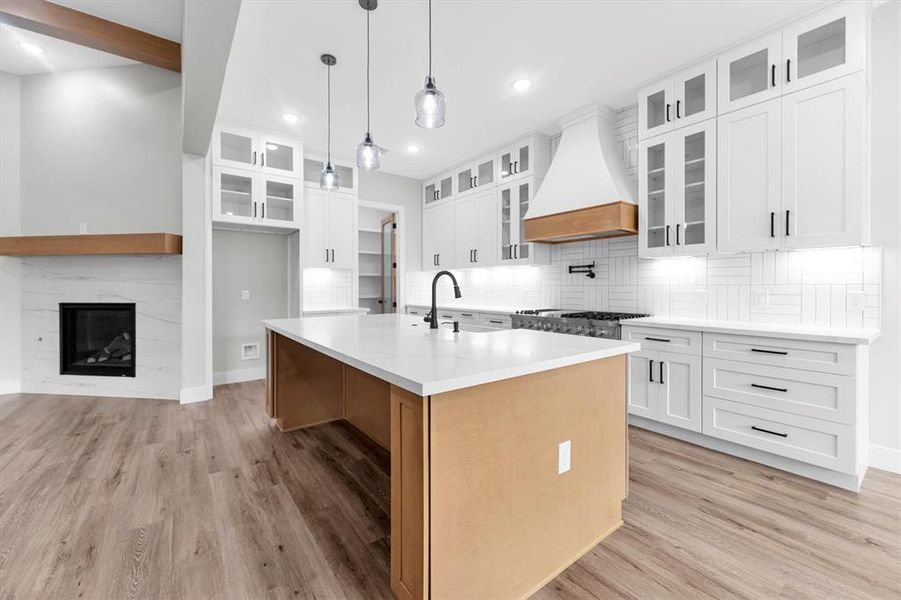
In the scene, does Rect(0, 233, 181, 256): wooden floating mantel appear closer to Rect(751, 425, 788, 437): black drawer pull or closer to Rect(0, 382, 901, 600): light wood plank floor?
Rect(0, 382, 901, 600): light wood plank floor

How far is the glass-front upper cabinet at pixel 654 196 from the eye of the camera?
3.25m

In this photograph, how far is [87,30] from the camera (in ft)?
9.91

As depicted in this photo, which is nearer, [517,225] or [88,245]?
[88,245]

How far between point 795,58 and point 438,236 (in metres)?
4.18

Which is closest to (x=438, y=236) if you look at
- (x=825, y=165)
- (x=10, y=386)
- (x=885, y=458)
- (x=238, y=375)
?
(x=238, y=375)

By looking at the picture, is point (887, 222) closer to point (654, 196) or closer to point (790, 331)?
point (790, 331)

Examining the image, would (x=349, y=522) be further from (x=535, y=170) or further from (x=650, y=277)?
(x=535, y=170)

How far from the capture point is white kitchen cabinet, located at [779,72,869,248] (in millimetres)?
2338

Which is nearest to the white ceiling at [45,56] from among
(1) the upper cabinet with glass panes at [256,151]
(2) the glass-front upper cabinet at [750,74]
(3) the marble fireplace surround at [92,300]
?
(1) the upper cabinet with glass panes at [256,151]

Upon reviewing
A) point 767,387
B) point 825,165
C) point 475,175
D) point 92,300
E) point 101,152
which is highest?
point 475,175

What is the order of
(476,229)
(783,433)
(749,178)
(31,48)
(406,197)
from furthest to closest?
(406,197) < (476,229) < (31,48) < (749,178) < (783,433)

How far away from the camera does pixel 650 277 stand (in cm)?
368

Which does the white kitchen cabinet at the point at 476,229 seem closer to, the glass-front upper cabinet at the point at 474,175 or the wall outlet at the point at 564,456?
the glass-front upper cabinet at the point at 474,175

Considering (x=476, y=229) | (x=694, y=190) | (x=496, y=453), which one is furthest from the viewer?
(x=476, y=229)
